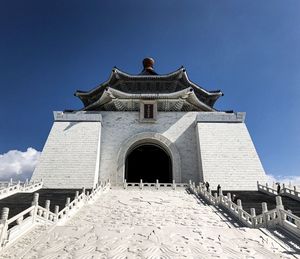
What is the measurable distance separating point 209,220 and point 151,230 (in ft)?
14.1

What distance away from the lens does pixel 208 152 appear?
2019 centimetres

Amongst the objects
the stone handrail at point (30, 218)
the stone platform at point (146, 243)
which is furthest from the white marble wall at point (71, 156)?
the stone platform at point (146, 243)

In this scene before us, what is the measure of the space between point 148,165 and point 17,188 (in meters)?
14.7

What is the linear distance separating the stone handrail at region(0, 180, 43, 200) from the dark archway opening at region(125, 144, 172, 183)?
10.6 meters

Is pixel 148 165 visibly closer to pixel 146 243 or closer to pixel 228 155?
pixel 228 155

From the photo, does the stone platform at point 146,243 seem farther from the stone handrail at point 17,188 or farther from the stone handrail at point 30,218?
the stone handrail at point 17,188

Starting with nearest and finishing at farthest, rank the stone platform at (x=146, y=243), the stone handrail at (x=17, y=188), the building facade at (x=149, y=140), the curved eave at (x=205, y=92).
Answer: the stone platform at (x=146, y=243)
the stone handrail at (x=17, y=188)
the building facade at (x=149, y=140)
the curved eave at (x=205, y=92)

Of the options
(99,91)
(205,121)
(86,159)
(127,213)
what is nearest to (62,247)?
(127,213)

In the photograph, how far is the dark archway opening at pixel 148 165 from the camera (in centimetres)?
2614

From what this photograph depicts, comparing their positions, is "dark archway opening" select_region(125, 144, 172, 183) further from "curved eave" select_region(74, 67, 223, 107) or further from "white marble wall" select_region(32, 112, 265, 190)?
"curved eave" select_region(74, 67, 223, 107)

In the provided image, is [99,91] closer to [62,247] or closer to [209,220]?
[209,220]

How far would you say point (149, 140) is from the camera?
893 inches

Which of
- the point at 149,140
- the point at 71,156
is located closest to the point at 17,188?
the point at 71,156

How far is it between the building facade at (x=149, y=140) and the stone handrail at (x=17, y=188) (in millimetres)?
1244
